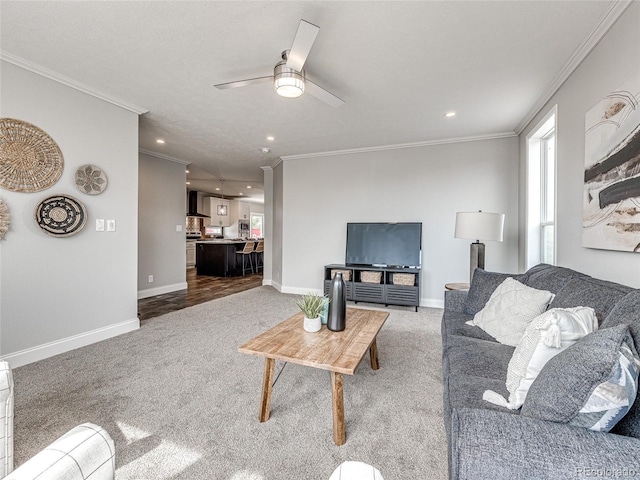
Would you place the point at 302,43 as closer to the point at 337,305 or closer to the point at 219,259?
the point at 337,305

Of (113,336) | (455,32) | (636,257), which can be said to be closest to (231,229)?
(113,336)

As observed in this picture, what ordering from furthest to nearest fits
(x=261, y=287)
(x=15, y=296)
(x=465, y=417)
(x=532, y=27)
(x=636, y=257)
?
(x=261, y=287), (x=15, y=296), (x=532, y=27), (x=636, y=257), (x=465, y=417)

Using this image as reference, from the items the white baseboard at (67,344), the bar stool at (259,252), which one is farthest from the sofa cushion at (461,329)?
the bar stool at (259,252)

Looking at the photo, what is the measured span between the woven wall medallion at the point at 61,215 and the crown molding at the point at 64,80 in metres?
1.04

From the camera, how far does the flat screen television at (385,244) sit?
4352mm

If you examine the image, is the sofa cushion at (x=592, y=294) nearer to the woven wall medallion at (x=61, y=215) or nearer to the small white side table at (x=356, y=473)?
the small white side table at (x=356, y=473)

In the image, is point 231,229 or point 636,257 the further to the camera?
point 231,229

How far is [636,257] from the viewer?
1616 millimetres

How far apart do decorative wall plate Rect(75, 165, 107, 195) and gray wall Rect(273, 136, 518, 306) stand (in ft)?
9.41

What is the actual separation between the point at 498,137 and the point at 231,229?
9.41 metres

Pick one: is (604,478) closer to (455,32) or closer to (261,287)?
(455,32)

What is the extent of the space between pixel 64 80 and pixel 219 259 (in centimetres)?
529

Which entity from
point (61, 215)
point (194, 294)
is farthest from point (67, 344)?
point (194, 294)

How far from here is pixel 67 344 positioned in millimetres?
2705
